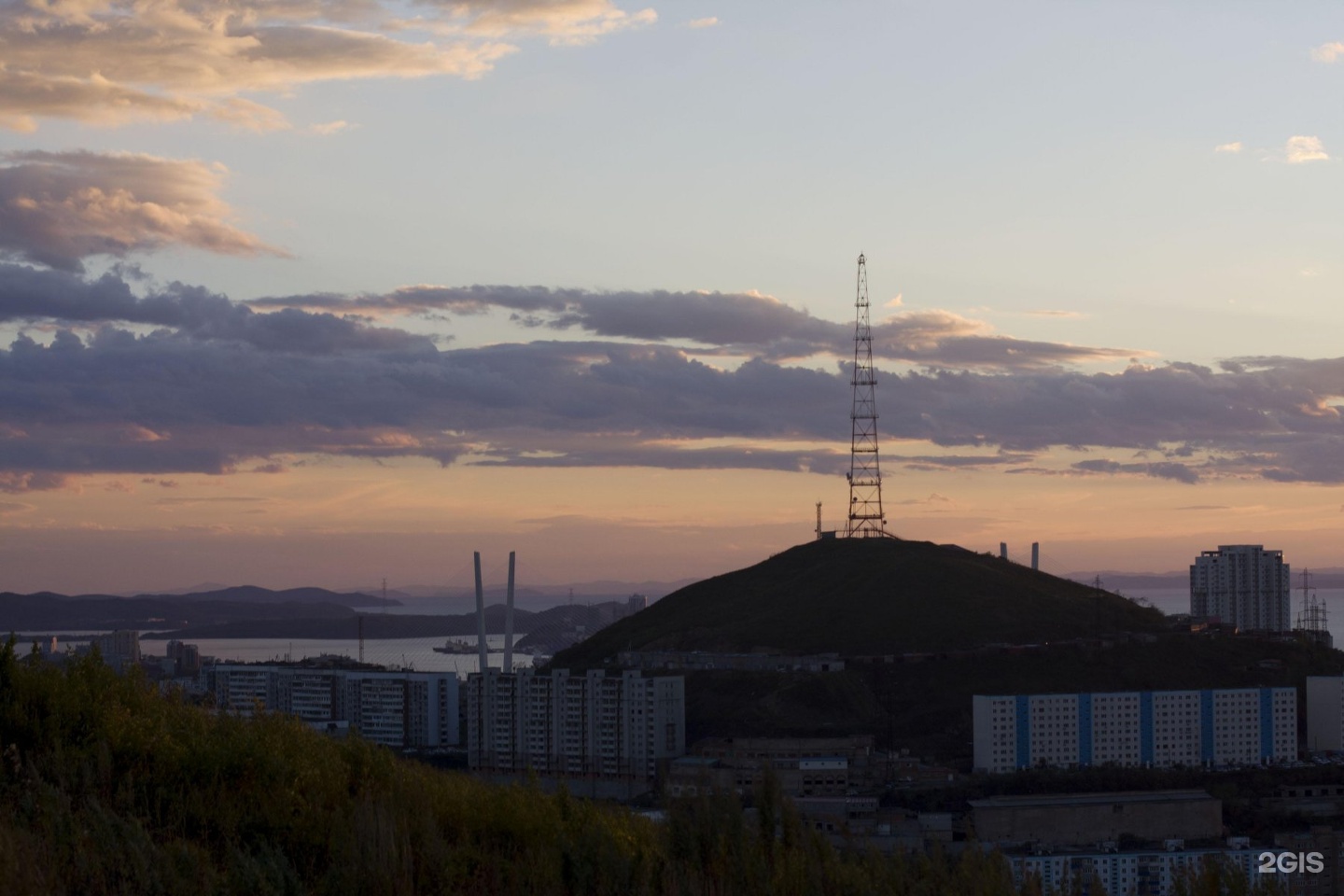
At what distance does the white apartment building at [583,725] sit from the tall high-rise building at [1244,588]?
2531 cm

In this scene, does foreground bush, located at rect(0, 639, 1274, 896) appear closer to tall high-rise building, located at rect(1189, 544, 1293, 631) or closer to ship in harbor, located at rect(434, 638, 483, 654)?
tall high-rise building, located at rect(1189, 544, 1293, 631)

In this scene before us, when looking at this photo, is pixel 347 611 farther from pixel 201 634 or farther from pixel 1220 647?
pixel 1220 647

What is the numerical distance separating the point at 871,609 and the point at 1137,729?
13.0 m

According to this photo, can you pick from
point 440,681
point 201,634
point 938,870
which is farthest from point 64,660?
point 201,634

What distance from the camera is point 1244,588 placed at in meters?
50.7

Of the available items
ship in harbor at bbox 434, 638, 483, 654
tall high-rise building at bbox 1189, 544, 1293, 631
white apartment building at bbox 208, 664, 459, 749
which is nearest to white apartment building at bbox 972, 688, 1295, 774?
white apartment building at bbox 208, 664, 459, 749

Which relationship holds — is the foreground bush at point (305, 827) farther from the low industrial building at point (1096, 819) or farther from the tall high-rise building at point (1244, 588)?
the tall high-rise building at point (1244, 588)

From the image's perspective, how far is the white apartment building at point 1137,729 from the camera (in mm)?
30078

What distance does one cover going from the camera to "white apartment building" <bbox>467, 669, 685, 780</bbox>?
3127 cm

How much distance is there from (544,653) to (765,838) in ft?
226

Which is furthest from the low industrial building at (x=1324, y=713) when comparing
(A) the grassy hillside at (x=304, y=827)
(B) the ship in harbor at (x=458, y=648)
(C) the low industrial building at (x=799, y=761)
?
(B) the ship in harbor at (x=458, y=648)

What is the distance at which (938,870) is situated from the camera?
554cm

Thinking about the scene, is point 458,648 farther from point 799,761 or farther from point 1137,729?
point 799,761

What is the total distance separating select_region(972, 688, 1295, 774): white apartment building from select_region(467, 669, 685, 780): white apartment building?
21.4 feet
